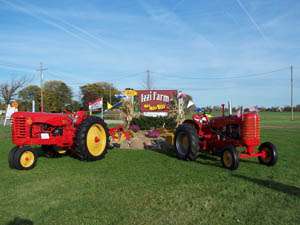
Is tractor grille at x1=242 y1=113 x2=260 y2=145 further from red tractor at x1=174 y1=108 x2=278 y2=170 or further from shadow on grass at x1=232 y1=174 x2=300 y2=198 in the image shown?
shadow on grass at x1=232 y1=174 x2=300 y2=198

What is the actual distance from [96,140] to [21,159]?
2.34 metres

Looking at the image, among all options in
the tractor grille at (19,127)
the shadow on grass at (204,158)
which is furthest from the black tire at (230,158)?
the tractor grille at (19,127)

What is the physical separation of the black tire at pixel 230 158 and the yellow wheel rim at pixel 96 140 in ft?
11.8

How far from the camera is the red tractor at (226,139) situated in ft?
29.8

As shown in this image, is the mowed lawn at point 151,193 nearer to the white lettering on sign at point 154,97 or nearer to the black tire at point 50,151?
the black tire at point 50,151

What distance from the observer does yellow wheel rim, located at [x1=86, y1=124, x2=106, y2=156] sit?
10.3 metres

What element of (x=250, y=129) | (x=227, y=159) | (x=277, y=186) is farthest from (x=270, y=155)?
(x=277, y=186)

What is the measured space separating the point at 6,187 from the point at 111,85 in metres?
79.8

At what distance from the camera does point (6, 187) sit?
22.9 feet

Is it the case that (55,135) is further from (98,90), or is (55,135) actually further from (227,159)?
(98,90)

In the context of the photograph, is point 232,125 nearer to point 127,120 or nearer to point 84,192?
point 84,192

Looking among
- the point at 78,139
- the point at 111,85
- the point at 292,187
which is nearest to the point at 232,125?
the point at 292,187

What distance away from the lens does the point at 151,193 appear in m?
6.31

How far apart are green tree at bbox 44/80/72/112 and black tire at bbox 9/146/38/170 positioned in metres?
59.0
